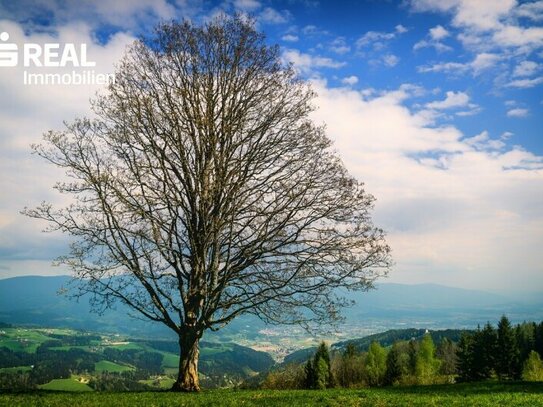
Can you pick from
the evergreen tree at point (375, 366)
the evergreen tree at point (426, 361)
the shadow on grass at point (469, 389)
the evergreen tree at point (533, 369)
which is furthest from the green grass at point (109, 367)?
the shadow on grass at point (469, 389)

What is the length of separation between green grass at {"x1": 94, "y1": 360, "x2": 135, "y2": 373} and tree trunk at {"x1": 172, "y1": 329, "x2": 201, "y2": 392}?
370ft

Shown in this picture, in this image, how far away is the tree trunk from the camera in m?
17.8

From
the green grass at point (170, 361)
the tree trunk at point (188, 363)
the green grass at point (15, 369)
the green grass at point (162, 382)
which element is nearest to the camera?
the tree trunk at point (188, 363)

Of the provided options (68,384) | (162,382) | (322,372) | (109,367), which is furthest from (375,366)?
(109,367)

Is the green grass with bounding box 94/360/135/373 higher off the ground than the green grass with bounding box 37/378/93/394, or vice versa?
the green grass with bounding box 37/378/93/394

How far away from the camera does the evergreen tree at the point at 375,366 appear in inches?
3157

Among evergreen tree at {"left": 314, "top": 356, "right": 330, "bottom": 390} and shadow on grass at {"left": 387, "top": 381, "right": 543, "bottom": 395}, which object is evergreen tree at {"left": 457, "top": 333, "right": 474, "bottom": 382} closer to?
evergreen tree at {"left": 314, "top": 356, "right": 330, "bottom": 390}

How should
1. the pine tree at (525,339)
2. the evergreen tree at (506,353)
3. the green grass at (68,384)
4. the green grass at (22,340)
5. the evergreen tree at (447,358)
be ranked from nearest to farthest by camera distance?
Result: the green grass at (68,384), the evergreen tree at (506,353), the pine tree at (525,339), the evergreen tree at (447,358), the green grass at (22,340)

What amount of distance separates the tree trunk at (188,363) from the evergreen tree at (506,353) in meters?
80.2

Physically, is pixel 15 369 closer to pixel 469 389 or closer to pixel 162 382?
pixel 162 382

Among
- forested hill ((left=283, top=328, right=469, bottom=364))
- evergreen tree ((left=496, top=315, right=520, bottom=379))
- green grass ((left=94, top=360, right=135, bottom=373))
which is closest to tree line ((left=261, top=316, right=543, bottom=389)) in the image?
evergreen tree ((left=496, top=315, right=520, bottom=379))

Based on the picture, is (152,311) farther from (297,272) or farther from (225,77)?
(225,77)

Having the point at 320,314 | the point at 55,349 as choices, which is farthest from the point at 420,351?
the point at 55,349

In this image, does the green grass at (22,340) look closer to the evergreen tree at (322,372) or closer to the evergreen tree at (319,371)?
the evergreen tree at (319,371)
